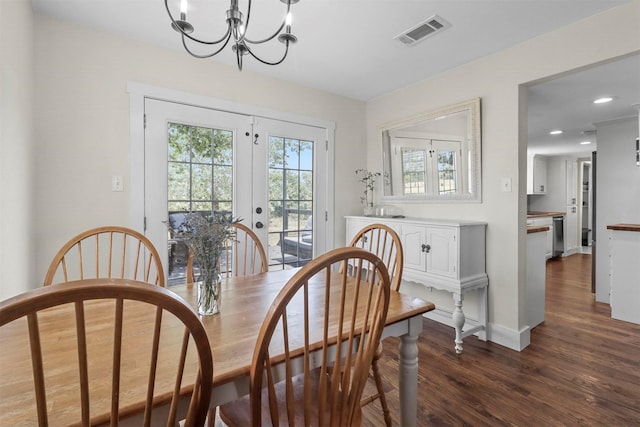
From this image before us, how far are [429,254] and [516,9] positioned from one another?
1810 mm

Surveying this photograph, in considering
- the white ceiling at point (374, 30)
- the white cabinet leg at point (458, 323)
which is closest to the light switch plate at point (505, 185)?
the white cabinet leg at point (458, 323)

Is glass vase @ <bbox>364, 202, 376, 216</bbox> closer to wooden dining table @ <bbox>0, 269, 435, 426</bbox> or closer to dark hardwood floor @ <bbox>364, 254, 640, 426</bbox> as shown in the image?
dark hardwood floor @ <bbox>364, 254, 640, 426</bbox>

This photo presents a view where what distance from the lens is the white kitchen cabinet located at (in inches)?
251

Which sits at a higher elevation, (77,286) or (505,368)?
(77,286)

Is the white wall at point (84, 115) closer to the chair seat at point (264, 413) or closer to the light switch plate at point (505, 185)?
the chair seat at point (264, 413)

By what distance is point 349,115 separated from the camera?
141 inches

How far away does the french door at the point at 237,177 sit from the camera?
2.45 m

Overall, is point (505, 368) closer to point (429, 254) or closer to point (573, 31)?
point (429, 254)

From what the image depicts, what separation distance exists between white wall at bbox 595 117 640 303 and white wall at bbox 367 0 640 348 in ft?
6.34

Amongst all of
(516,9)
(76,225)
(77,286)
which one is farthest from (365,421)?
(516,9)

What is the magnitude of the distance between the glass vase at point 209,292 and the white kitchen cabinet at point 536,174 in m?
7.11

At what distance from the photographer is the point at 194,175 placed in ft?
8.50

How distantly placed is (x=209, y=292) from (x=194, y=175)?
Result: 1680 mm

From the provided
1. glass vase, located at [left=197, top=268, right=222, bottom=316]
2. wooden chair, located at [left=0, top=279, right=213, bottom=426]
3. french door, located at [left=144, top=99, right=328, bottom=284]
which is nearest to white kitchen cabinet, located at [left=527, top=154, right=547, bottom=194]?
french door, located at [left=144, top=99, right=328, bottom=284]
